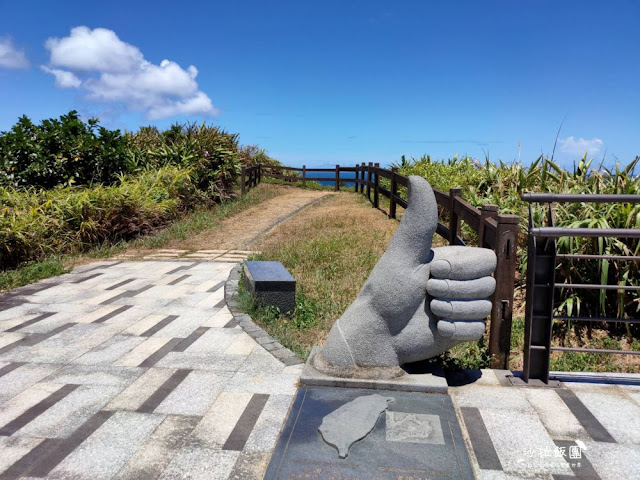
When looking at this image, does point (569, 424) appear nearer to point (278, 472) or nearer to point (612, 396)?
point (612, 396)

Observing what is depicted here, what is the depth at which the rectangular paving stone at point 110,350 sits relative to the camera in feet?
13.6

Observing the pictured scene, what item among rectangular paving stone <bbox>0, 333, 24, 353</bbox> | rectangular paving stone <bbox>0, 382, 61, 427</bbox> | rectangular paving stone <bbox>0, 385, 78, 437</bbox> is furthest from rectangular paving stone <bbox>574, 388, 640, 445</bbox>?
rectangular paving stone <bbox>0, 333, 24, 353</bbox>

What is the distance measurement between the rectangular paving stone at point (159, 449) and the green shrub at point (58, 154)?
9.25m

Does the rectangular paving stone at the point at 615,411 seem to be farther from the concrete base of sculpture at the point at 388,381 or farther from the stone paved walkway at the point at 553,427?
the concrete base of sculpture at the point at 388,381

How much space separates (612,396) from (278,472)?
247cm

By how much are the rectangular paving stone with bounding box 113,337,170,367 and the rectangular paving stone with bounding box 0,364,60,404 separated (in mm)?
529

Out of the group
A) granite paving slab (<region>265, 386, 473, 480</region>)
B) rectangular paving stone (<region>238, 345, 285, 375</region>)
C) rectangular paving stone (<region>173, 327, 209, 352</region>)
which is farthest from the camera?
rectangular paving stone (<region>173, 327, 209, 352</region>)

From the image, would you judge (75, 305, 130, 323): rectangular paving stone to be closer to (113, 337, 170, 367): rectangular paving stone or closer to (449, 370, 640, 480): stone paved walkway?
(113, 337, 170, 367): rectangular paving stone

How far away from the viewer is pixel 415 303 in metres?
3.35


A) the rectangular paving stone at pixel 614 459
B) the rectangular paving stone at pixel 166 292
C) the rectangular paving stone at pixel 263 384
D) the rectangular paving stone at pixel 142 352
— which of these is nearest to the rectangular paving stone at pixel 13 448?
the rectangular paving stone at pixel 142 352

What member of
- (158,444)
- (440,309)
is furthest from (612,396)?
(158,444)

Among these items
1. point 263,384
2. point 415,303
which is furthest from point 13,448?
point 415,303

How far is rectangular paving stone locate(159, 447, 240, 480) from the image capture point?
255 centimetres

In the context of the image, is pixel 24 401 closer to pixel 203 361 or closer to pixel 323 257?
pixel 203 361
